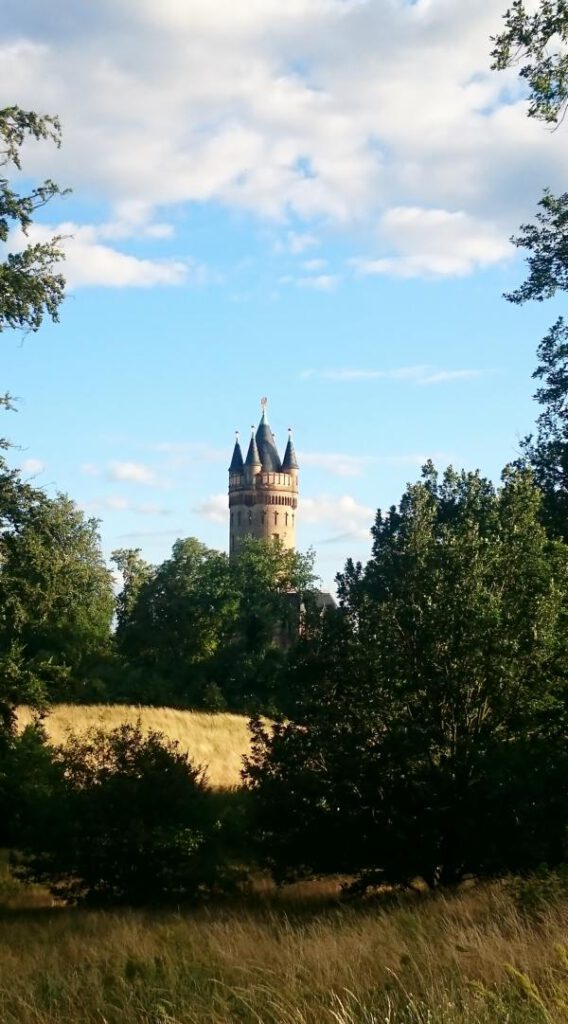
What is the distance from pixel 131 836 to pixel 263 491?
541 feet

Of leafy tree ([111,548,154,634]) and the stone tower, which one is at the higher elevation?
the stone tower

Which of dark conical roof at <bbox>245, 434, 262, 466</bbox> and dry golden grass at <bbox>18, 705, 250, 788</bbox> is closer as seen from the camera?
dry golden grass at <bbox>18, 705, 250, 788</bbox>

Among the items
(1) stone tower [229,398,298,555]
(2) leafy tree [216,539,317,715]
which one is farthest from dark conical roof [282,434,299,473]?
(2) leafy tree [216,539,317,715]

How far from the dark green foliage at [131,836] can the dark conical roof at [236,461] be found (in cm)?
16790

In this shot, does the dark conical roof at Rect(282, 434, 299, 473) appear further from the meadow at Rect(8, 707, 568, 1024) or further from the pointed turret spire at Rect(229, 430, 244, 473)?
the meadow at Rect(8, 707, 568, 1024)

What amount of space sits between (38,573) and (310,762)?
247 inches

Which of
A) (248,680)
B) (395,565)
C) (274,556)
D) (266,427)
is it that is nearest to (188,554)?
(274,556)

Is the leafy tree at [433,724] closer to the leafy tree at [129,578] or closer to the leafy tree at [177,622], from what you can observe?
the leafy tree at [177,622]

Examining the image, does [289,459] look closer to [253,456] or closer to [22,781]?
[253,456]

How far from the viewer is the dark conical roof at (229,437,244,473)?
7467 inches

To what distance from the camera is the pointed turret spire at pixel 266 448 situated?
188 metres

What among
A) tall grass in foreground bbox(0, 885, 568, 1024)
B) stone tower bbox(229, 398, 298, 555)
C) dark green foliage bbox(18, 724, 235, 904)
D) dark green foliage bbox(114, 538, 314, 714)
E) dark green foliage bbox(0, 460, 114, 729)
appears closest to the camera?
tall grass in foreground bbox(0, 885, 568, 1024)

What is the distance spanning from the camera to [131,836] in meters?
20.4

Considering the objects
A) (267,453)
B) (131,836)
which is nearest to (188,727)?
(131,836)
